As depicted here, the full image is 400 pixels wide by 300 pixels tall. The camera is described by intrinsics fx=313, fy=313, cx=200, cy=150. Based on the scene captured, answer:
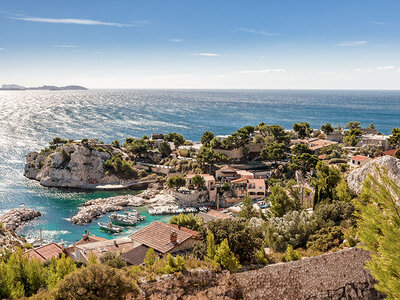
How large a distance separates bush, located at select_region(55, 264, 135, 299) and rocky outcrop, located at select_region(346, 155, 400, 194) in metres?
20.2

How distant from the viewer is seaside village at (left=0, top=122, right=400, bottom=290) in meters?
22.7

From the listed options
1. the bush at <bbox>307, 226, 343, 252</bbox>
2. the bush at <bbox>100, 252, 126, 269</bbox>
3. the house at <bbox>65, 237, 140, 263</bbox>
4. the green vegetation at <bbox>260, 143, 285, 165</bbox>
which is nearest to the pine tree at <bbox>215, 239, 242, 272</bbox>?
the bush at <bbox>100, 252, 126, 269</bbox>

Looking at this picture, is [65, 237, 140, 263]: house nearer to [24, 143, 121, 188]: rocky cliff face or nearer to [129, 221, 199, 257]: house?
[129, 221, 199, 257]: house

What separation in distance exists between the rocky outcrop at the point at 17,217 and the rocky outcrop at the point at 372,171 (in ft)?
134

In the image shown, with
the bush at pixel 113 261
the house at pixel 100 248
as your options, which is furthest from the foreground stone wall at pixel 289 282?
the house at pixel 100 248

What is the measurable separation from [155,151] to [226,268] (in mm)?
57111

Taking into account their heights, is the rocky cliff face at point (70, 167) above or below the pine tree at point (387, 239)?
below

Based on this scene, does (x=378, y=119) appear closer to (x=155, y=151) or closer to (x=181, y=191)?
(x=155, y=151)

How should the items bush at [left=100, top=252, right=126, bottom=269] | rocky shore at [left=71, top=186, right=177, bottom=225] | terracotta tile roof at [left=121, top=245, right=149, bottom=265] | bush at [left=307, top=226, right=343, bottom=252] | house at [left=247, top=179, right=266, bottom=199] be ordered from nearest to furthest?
bush at [left=100, top=252, right=126, bottom=269], bush at [left=307, top=226, right=343, bottom=252], terracotta tile roof at [left=121, top=245, right=149, bottom=265], rocky shore at [left=71, top=186, right=177, bottom=225], house at [left=247, top=179, right=266, bottom=199]

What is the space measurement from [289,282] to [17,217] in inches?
1628

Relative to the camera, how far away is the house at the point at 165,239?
2066 cm

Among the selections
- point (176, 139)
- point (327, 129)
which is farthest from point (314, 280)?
point (327, 129)

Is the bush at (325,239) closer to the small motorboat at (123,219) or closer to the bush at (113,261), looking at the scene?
the bush at (113,261)

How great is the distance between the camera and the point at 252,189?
49531 millimetres
